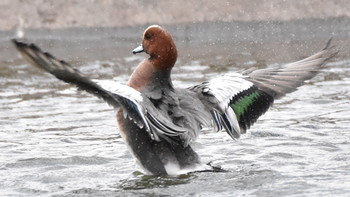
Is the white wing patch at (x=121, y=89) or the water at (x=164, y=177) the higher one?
the white wing patch at (x=121, y=89)

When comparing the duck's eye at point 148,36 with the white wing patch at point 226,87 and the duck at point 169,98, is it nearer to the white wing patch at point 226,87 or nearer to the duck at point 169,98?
the duck at point 169,98

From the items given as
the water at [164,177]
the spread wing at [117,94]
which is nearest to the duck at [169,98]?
the spread wing at [117,94]

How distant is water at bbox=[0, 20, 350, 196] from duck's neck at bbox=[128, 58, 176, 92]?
0.66 meters

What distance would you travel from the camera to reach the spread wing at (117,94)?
4.90 m

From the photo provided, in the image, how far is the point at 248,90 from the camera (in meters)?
6.33

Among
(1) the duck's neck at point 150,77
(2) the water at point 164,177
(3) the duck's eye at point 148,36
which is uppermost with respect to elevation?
(3) the duck's eye at point 148,36

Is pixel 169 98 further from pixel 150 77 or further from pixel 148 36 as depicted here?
pixel 148 36

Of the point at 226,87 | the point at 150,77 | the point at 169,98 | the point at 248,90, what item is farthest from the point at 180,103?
the point at 248,90

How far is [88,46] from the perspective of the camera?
526 inches

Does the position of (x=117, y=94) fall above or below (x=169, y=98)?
above

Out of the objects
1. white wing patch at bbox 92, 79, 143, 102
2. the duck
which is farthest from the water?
white wing patch at bbox 92, 79, 143, 102

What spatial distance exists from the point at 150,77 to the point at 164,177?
0.71 meters

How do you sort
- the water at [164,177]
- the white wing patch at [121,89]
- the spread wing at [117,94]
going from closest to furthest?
the spread wing at [117,94]
the white wing patch at [121,89]
the water at [164,177]

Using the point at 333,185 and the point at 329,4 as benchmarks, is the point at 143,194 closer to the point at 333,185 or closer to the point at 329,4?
the point at 333,185
